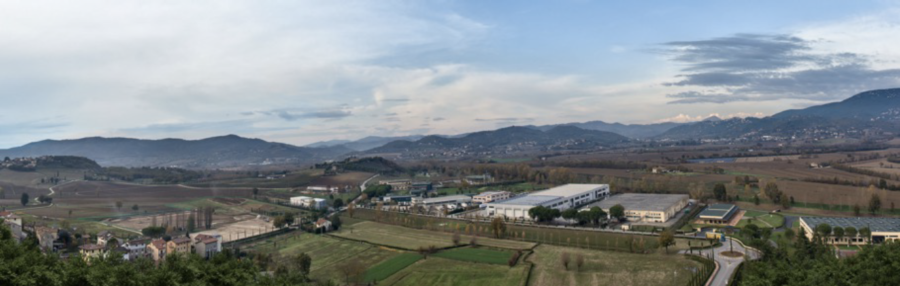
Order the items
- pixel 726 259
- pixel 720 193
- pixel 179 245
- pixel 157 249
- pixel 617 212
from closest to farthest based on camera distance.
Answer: pixel 726 259, pixel 157 249, pixel 179 245, pixel 617 212, pixel 720 193

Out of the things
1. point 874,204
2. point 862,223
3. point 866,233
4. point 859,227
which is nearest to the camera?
point 866,233

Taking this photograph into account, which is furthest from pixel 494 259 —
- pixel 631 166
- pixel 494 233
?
pixel 631 166

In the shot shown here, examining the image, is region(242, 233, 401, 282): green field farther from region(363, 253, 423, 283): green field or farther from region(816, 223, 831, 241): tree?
region(816, 223, 831, 241): tree

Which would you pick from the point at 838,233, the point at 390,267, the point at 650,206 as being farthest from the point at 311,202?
the point at 838,233

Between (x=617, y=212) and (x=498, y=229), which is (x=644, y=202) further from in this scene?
(x=498, y=229)

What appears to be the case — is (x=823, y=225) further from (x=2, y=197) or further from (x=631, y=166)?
(x=2, y=197)
